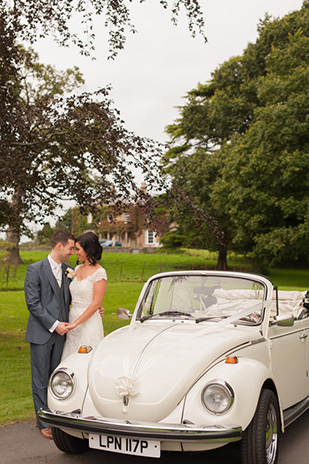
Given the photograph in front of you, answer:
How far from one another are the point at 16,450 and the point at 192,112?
128ft

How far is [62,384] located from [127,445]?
37.7 inches

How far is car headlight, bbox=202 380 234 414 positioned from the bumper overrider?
0.15 m

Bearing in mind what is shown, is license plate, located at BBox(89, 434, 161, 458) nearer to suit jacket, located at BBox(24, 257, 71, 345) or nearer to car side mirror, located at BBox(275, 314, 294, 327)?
suit jacket, located at BBox(24, 257, 71, 345)

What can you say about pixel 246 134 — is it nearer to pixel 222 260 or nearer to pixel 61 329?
Result: pixel 222 260

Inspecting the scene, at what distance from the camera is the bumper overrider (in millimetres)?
3938

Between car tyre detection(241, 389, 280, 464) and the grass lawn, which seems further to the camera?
the grass lawn

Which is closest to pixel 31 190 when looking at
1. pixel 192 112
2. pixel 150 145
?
pixel 150 145

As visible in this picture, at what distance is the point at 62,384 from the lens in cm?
477

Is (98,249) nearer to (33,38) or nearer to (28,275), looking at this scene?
(28,275)

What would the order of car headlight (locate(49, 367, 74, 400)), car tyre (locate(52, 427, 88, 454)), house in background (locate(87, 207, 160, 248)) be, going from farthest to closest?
1. house in background (locate(87, 207, 160, 248))
2. car tyre (locate(52, 427, 88, 454))
3. car headlight (locate(49, 367, 74, 400))

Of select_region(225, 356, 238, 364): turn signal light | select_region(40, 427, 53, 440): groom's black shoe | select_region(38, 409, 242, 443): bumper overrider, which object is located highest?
select_region(225, 356, 238, 364): turn signal light

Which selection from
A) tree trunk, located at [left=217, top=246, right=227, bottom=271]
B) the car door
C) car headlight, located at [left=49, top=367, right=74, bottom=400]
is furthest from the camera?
tree trunk, located at [left=217, top=246, right=227, bottom=271]

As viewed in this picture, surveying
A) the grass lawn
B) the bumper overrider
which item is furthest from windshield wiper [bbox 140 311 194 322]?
the grass lawn

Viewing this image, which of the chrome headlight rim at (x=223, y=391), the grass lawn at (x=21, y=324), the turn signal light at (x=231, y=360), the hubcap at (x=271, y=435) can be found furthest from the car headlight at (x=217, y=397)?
the grass lawn at (x=21, y=324)
